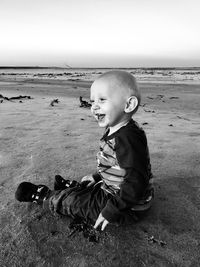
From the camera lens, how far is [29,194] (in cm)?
230

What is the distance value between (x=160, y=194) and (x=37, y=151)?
62.0 inches

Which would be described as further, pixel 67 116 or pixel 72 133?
pixel 67 116

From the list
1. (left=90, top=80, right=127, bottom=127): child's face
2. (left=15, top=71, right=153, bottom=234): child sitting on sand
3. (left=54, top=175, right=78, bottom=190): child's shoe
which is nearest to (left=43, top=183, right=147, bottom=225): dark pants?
(left=15, top=71, right=153, bottom=234): child sitting on sand

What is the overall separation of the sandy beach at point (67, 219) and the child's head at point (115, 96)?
0.78m

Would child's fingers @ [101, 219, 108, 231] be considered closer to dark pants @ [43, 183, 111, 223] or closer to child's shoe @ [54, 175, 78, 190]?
dark pants @ [43, 183, 111, 223]

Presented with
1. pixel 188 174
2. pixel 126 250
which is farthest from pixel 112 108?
pixel 188 174

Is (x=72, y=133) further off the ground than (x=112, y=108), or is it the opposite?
(x=112, y=108)

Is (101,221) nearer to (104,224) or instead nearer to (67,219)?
(104,224)

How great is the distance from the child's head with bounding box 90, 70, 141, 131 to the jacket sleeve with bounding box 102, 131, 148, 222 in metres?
0.19

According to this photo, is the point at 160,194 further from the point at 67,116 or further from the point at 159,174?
the point at 67,116

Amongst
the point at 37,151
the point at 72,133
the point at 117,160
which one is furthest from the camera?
the point at 72,133

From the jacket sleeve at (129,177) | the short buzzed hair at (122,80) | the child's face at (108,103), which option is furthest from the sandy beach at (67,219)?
the short buzzed hair at (122,80)

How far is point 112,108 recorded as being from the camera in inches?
79.8

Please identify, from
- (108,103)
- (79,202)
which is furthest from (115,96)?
(79,202)
